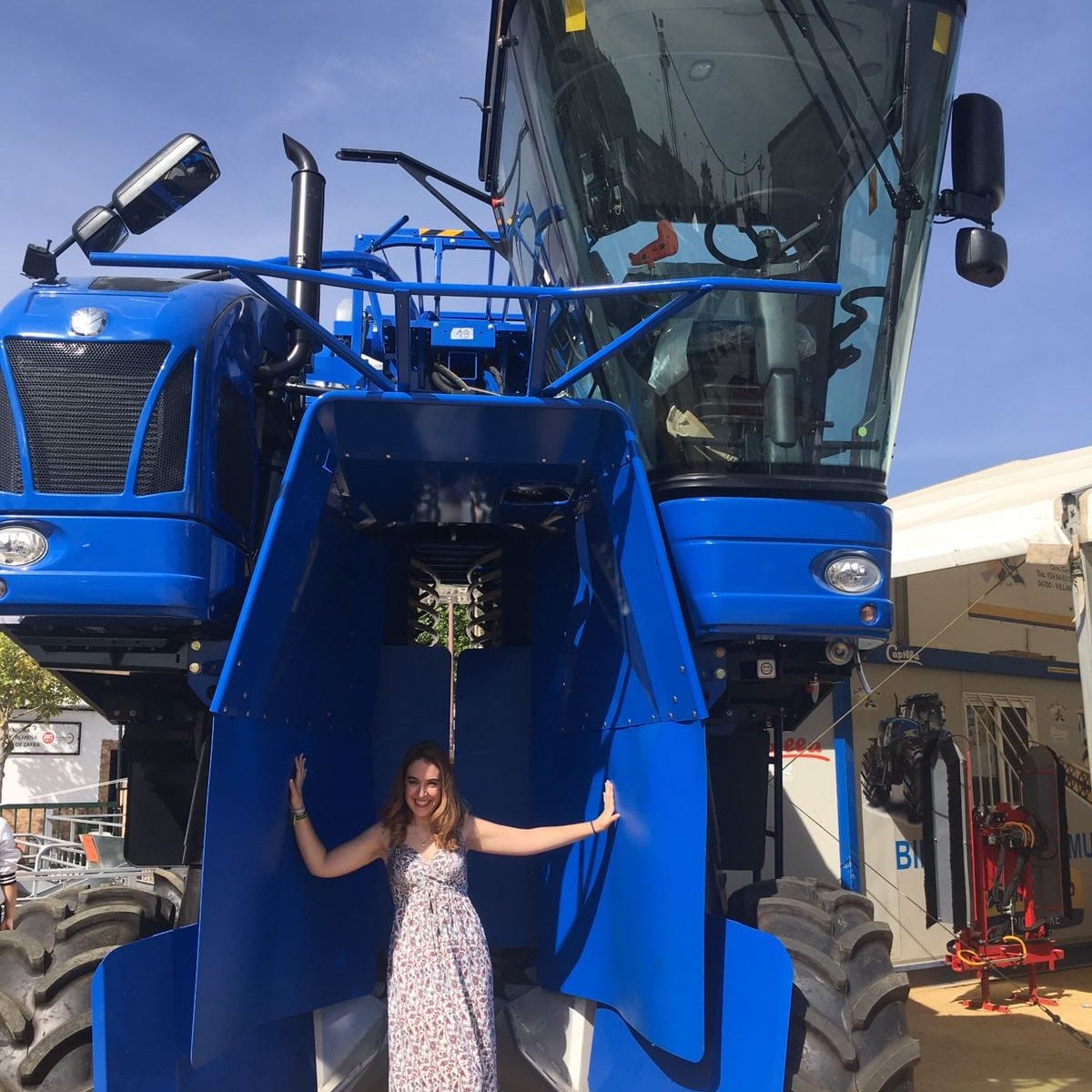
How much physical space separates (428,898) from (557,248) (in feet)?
7.41

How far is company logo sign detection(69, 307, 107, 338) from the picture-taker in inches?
128

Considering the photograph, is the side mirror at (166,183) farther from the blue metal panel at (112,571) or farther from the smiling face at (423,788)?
the smiling face at (423,788)

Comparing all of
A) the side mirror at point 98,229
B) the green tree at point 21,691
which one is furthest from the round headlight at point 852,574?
the green tree at point 21,691

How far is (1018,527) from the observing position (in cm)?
583

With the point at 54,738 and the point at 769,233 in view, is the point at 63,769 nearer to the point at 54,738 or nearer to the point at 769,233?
the point at 54,738

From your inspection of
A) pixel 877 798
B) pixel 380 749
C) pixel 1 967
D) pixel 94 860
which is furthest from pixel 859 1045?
pixel 94 860

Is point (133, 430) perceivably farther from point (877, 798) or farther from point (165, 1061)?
point (877, 798)

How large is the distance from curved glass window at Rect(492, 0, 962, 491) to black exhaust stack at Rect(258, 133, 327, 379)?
0.96 meters

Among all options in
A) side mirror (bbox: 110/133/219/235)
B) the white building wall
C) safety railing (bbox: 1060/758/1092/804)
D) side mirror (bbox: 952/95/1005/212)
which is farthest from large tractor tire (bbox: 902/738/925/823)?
the white building wall

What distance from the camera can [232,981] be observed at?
325 cm

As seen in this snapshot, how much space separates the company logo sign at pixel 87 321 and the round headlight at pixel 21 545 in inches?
22.7

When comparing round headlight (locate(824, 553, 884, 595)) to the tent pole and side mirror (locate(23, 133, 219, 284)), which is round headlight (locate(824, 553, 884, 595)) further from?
side mirror (locate(23, 133, 219, 284))

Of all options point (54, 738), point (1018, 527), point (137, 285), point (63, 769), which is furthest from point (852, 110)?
point (63, 769)

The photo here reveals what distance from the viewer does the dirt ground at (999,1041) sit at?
19.5 ft
